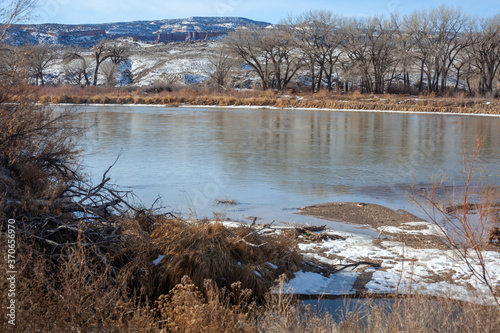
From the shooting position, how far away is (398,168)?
1243cm

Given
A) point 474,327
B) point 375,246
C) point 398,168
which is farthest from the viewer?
point 398,168

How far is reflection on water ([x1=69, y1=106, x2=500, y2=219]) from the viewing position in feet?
31.1

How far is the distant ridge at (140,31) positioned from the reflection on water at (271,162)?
290 feet

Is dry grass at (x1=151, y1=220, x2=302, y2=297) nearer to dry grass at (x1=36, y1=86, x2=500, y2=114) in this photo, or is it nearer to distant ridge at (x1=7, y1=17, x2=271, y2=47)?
dry grass at (x1=36, y1=86, x2=500, y2=114)

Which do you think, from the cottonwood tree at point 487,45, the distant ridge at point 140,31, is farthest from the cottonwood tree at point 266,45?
the distant ridge at point 140,31

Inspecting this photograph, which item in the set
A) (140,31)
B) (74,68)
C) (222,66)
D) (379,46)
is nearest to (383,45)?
(379,46)

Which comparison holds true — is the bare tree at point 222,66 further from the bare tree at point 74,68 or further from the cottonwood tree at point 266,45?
the bare tree at point 74,68

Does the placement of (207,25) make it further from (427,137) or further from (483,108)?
(427,137)

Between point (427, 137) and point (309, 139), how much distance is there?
5.15 m

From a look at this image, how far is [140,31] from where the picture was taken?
162125mm

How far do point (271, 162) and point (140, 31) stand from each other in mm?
160945

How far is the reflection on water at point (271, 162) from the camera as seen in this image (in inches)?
374

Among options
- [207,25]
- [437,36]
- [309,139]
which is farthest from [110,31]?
[309,139]

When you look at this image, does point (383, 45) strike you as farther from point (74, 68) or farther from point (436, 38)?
point (74, 68)
